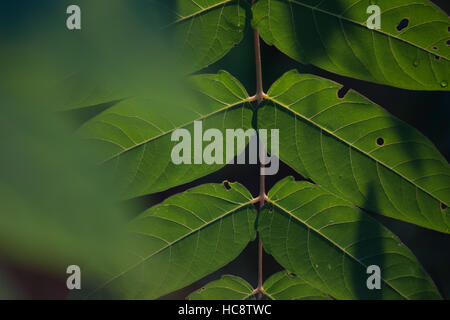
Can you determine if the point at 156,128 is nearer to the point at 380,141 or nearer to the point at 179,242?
the point at 179,242

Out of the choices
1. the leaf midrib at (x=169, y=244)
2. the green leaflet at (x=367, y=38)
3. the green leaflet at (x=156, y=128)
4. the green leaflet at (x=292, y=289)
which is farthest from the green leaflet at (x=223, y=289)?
the green leaflet at (x=367, y=38)

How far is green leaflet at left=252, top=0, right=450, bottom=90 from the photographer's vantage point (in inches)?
43.4

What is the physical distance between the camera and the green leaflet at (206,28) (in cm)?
117

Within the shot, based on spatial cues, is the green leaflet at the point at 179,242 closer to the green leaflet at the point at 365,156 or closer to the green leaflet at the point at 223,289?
the green leaflet at the point at 223,289

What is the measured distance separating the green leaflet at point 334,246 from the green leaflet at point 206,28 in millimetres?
481

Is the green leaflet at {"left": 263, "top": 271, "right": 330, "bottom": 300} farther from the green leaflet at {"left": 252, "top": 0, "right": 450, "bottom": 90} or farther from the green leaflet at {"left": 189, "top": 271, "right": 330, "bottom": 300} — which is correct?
the green leaflet at {"left": 252, "top": 0, "right": 450, "bottom": 90}

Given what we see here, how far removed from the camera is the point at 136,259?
48.6 inches

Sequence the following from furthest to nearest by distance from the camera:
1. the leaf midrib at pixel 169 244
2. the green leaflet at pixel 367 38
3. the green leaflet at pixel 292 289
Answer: the green leaflet at pixel 292 289, the leaf midrib at pixel 169 244, the green leaflet at pixel 367 38

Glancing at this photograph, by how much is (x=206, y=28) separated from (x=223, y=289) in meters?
0.89

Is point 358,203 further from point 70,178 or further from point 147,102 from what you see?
point 70,178

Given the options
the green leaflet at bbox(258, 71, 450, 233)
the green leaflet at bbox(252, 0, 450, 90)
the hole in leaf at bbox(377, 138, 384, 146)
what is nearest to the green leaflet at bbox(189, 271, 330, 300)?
the green leaflet at bbox(258, 71, 450, 233)

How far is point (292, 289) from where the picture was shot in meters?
1.35
